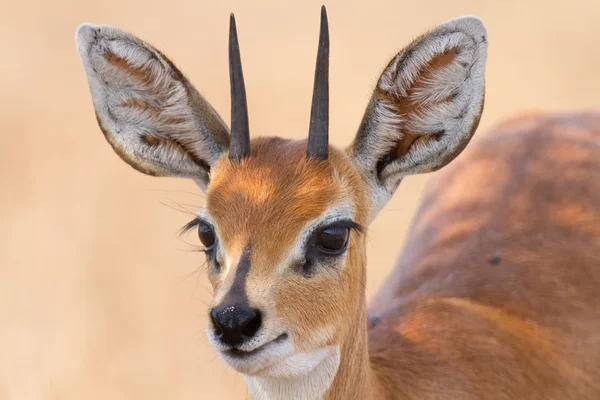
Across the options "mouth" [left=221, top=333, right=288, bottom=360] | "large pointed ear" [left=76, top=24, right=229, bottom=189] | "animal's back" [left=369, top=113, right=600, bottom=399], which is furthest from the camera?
"animal's back" [left=369, top=113, right=600, bottom=399]

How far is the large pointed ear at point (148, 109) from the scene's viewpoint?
173 inches

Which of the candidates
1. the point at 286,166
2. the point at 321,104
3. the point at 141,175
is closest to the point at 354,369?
the point at 286,166

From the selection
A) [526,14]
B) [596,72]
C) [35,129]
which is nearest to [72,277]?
[35,129]

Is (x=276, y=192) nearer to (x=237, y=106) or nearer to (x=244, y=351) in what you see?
(x=237, y=106)

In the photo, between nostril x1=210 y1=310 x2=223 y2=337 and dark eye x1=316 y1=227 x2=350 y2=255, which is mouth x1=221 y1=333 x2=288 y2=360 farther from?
dark eye x1=316 y1=227 x2=350 y2=255

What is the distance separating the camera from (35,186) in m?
9.74

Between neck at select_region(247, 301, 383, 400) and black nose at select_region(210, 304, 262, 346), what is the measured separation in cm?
37

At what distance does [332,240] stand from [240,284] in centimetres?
47

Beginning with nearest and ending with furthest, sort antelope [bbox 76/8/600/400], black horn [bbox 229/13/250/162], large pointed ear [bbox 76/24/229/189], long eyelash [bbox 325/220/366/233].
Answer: antelope [bbox 76/8/600/400], long eyelash [bbox 325/220/366/233], black horn [bbox 229/13/250/162], large pointed ear [bbox 76/24/229/189]

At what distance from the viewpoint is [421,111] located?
4461 mm

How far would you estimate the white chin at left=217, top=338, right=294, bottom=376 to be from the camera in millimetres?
3754

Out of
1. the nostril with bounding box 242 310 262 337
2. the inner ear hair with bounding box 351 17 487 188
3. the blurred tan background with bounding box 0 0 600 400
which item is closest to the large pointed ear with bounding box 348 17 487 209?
the inner ear hair with bounding box 351 17 487 188

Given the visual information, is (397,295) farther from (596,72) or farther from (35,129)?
(596,72)

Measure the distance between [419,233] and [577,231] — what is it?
42.0 inches
